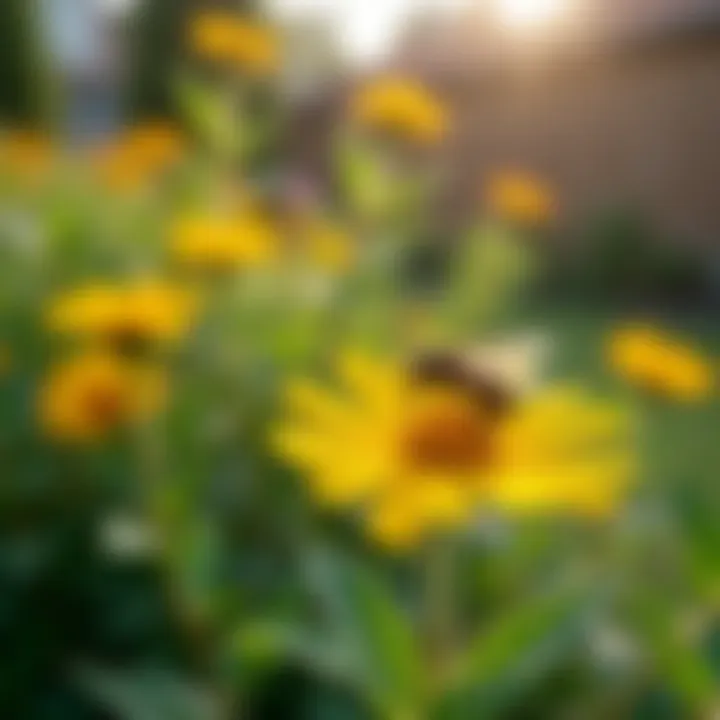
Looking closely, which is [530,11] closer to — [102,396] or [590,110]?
[590,110]

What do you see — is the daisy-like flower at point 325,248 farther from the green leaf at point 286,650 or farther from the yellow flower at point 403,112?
the green leaf at point 286,650

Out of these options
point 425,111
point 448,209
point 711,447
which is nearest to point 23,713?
point 425,111

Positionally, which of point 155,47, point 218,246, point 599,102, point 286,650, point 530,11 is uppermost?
point 599,102

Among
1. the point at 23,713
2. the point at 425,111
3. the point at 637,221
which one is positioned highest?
the point at 637,221

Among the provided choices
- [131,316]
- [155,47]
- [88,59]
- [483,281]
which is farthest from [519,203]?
[88,59]

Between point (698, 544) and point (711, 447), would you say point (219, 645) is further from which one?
point (711, 447)

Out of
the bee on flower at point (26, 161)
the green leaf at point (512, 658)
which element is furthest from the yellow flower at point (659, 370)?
the bee on flower at point (26, 161)

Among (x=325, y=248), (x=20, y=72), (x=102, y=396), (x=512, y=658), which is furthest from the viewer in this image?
(x=20, y=72)
